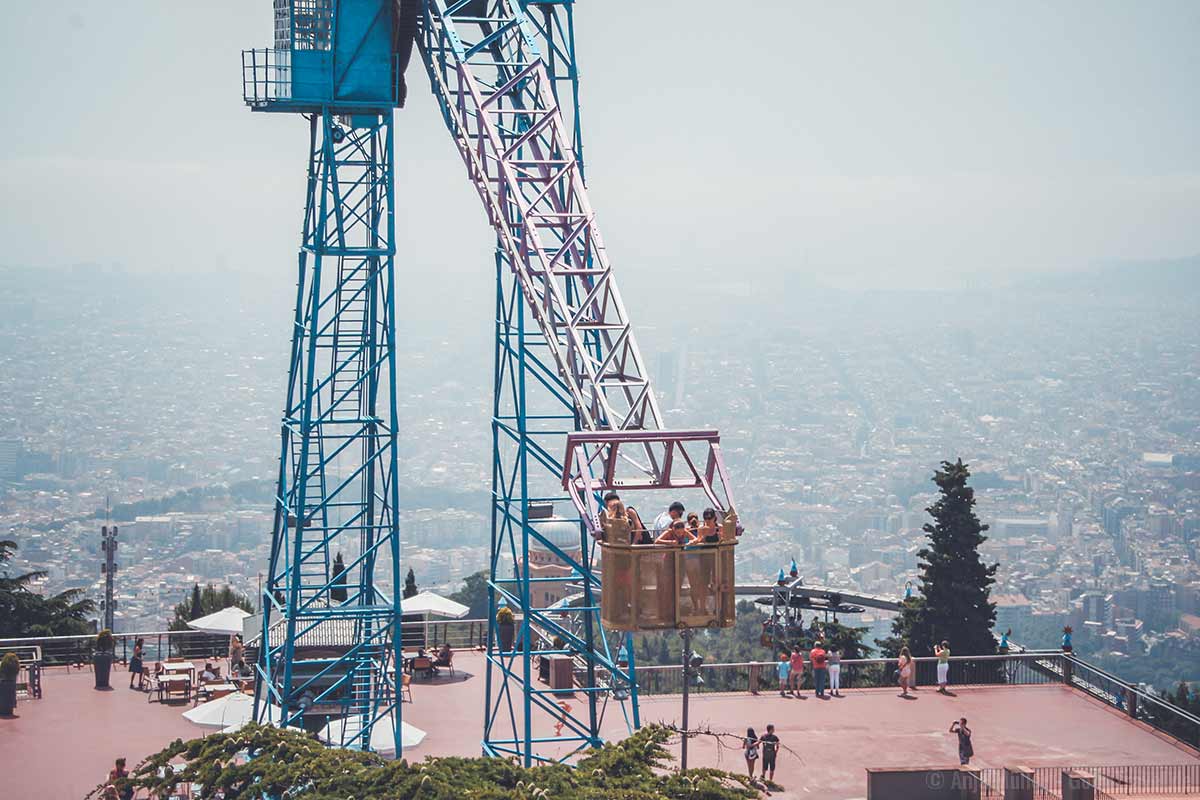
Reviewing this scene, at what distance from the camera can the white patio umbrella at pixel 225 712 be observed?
108ft

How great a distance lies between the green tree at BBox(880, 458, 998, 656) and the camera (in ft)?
148

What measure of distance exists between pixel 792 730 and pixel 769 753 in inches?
153

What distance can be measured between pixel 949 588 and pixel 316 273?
891 inches

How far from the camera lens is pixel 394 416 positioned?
31.2 meters

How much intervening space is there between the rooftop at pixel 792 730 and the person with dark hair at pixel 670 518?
8.95m

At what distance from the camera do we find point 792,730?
3375cm

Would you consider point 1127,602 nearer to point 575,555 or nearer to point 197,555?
point 197,555

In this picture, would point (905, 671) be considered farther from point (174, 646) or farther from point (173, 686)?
point (174, 646)

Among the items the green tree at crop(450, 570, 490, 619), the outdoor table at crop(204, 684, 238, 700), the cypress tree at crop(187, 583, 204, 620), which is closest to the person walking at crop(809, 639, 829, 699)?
the outdoor table at crop(204, 684, 238, 700)

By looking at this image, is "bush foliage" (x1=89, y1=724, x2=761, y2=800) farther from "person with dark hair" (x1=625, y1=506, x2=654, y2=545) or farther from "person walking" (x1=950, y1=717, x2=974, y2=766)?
"person walking" (x1=950, y1=717, x2=974, y2=766)

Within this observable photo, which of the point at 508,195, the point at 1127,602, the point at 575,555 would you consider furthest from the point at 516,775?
the point at 1127,602

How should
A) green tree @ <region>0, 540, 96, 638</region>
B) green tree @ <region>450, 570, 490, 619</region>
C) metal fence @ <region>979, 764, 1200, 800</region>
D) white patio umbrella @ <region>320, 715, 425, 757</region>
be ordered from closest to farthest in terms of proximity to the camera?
metal fence @ <region>979, 764, 1200, 800</region>
white patio umbrella @ <region>320, 715, 425, 757</region>
green tree @ <region>0, 540, 96, 638</region>
green tree @ <region>450, 570, 490, 619</region>

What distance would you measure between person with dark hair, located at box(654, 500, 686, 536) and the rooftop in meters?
8.95

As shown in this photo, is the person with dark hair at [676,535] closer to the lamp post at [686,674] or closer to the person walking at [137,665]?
the lamp post at [686,674]
